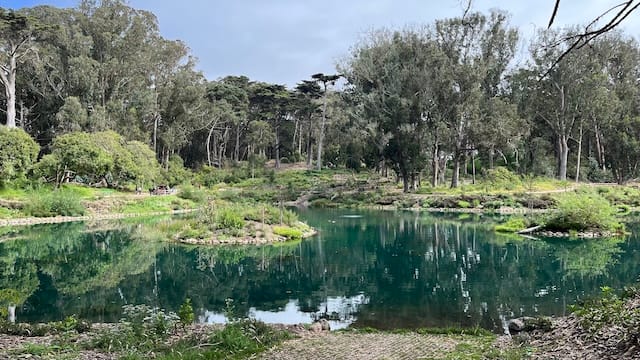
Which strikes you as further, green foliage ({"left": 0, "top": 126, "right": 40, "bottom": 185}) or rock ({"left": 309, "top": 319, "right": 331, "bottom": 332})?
green foliage ({"left": 0, "top": 126, "right": 40, "bottom": 185})

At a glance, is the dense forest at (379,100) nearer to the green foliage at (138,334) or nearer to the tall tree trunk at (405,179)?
the tall tree trunk at (405,179)

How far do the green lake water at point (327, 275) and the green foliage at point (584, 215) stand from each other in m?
1.41

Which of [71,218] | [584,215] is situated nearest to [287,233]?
[584,215]

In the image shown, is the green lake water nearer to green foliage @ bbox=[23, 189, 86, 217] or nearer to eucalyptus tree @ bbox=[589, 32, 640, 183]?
green foliage @ bbox=[23, 189, 86, 217]

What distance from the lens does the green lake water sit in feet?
38.2

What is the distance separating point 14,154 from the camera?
3186cm

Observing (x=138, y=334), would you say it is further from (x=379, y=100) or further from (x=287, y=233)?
(x=379, y=100)

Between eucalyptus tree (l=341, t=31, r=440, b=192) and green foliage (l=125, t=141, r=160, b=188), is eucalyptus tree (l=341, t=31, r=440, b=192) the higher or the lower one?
the higher one

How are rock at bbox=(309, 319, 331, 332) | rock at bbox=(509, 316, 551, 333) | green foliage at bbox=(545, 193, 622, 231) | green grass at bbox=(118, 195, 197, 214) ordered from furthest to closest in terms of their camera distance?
green grass at bbox=(118, 195, 197, 214) < green foliage at bbox=(545, 193, 622, 231) < rock at bbox=(309, 319, 331, 332) < rock at bbox=(509, 316, 551, 333)

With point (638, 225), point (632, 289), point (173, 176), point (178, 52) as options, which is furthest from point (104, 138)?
point (632, 289)

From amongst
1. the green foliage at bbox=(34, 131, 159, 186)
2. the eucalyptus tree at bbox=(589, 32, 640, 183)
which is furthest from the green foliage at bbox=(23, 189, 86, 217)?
the eucalyptus tree at bbox=(589, 32, 640, 183)

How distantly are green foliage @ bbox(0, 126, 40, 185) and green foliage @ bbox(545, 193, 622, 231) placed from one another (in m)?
29.0

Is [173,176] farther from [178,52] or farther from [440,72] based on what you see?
[440,72]

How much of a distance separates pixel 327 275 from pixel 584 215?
1309cm
